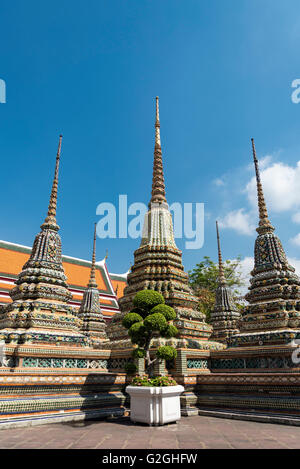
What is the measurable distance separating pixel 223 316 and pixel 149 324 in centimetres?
1316

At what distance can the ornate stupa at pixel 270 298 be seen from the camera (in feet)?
34.6

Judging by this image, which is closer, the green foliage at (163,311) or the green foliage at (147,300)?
the green foliage at (163,311)

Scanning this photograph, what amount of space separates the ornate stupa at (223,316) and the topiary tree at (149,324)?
11511 millimetres

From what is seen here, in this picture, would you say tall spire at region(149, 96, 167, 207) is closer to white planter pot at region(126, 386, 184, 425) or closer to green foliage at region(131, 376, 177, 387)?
green foliage at region(131, 376, 177, 387)

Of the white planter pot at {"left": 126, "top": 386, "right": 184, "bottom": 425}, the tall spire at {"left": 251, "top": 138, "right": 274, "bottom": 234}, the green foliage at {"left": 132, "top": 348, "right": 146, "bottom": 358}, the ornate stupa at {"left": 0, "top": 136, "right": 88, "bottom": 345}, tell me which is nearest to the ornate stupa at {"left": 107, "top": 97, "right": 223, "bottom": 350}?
the ornate stupa at {"left": 0, "top": 136, "right": 88, "bottom": 345}

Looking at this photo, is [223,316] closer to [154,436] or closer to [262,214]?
[262,214]

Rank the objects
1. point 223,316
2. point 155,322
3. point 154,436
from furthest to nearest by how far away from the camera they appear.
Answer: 1. point 223,316
2. point 155,322
3. point 154,436

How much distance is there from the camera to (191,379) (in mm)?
9906

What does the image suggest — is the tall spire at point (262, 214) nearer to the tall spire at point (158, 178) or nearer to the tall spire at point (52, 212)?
the tall spire at point (158, 178)

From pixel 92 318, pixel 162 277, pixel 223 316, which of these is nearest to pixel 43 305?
pixel 162 277

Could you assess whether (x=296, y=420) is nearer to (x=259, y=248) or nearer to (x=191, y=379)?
(x=191, y=379)

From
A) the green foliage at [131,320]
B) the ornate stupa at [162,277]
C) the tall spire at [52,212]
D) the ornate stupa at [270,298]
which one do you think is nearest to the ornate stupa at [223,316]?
the ornate stupa at [162,277]

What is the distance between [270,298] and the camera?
1154 cm
